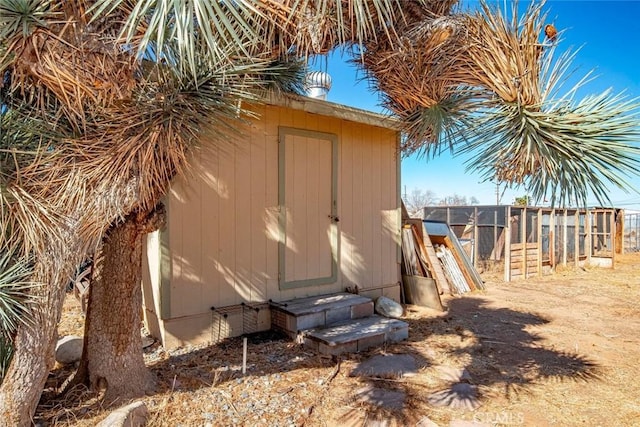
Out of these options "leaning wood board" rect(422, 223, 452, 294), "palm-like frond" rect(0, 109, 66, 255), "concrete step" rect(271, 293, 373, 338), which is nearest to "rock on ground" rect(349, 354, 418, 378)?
"concrete step" rect(271, 293, 373, 338)

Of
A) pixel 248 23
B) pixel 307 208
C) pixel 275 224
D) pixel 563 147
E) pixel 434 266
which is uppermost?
pixel 248 23

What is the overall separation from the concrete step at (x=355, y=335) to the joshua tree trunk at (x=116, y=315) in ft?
5.25

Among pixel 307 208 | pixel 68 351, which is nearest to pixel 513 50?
pixel 307 208

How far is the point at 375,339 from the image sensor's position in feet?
12.5

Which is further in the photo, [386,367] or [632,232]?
[632,232]

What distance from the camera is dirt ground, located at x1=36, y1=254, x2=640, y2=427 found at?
2.44 metres

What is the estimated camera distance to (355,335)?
370 cm

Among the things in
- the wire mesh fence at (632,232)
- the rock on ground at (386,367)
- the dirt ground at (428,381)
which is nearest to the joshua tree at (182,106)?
the dirt ground at (428,381)

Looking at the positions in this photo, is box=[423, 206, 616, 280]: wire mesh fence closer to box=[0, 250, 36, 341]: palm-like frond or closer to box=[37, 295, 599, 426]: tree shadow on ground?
box=[37, 295, 599, 426]: tree shadow on ground

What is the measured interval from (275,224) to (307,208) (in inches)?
18.6

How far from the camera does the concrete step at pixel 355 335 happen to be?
3.55 metres

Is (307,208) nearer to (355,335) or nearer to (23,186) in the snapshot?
(355,335)

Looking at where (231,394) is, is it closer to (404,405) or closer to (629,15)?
(404,405)

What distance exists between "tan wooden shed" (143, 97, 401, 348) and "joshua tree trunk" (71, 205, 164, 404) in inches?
41.3
